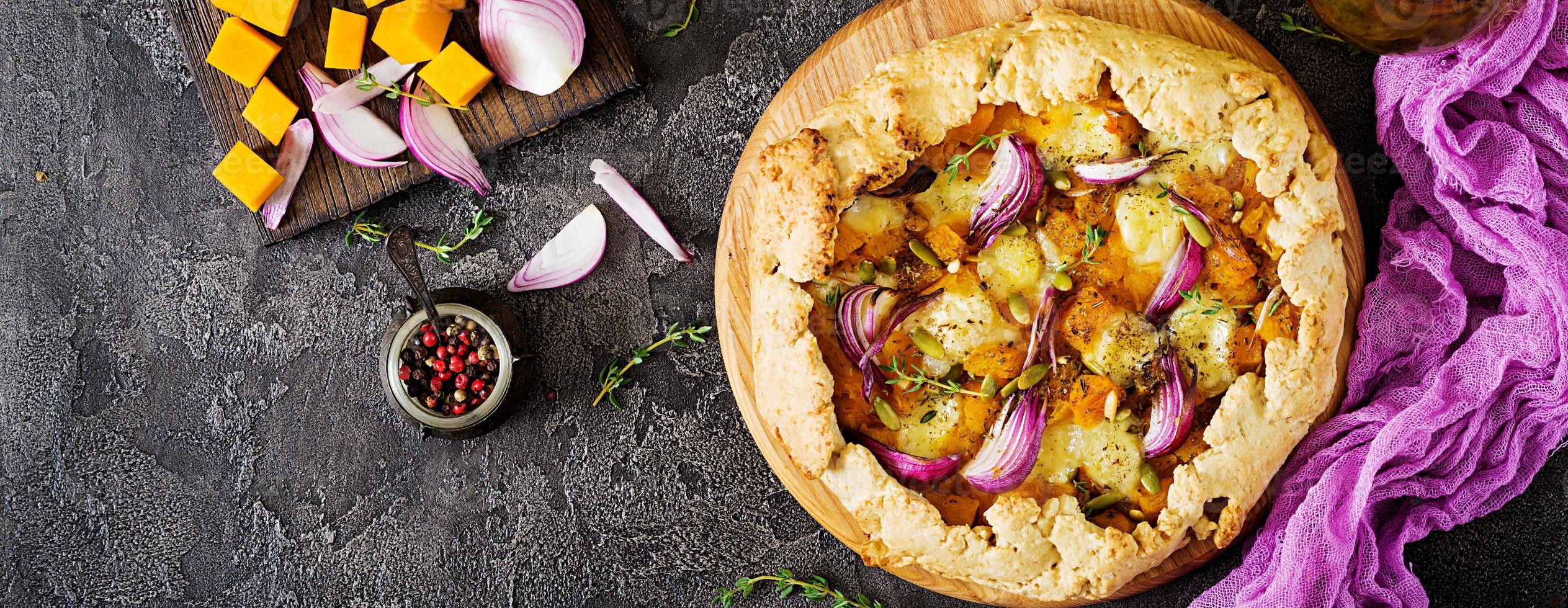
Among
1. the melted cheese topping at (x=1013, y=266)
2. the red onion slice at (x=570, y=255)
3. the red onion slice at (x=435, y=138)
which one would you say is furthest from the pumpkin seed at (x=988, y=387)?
the red onion slice at (x=435, y=138)

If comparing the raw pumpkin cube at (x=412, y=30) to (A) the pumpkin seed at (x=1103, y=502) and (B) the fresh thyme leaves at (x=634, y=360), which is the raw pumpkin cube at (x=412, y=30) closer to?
(B) the fresh thyme leaves at (x=634, y=360)

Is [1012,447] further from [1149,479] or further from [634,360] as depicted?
[634,360]

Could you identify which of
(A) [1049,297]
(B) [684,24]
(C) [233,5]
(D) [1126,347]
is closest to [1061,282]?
(A) [1049,297]

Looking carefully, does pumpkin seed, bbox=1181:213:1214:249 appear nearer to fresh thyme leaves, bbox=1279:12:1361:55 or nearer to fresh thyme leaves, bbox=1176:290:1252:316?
fresh thyme leaves, bbox=1176:290:1252:316

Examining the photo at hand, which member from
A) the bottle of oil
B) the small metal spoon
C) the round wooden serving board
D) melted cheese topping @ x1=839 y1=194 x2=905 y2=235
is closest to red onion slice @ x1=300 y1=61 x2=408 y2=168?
the small metal spoon

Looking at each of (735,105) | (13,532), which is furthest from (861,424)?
(13,532)

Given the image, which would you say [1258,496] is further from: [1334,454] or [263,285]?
[263,285]
